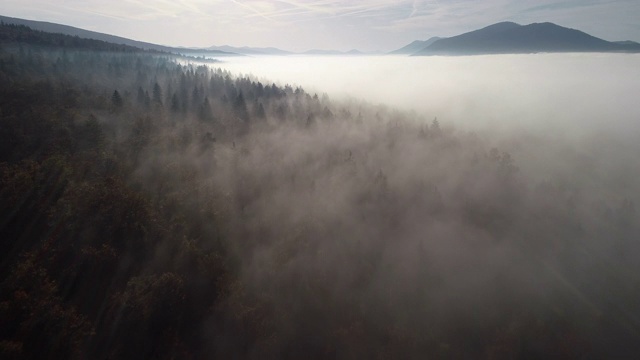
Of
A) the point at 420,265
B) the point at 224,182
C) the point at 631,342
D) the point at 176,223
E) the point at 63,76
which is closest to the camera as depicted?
the point at 176,223

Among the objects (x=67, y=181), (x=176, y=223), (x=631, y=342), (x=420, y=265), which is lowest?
(x=631, y=342)

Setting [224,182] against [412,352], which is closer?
[412,352]

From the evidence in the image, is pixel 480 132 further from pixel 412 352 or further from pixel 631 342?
pixel 412 352

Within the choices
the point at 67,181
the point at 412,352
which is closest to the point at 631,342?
the point at 412,352

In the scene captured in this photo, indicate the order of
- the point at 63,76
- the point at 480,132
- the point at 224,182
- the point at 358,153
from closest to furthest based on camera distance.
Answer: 1. the point at 224,182
2. the point at 358,153
3. the point at 63,76
4. the point at 480,132

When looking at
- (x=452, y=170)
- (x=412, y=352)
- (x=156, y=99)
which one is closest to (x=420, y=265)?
(x=412, y=352)

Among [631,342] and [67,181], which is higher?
[67,181]
